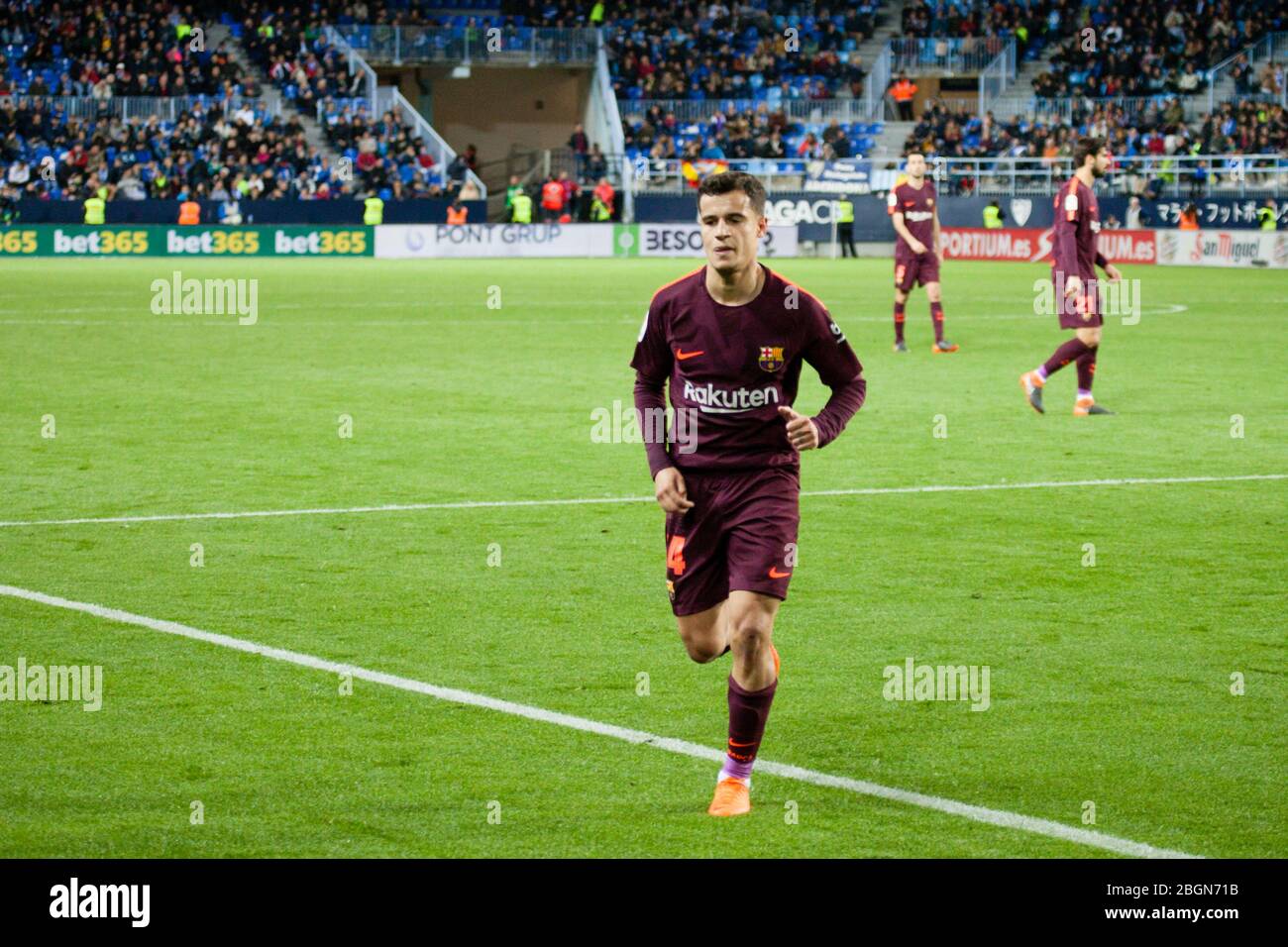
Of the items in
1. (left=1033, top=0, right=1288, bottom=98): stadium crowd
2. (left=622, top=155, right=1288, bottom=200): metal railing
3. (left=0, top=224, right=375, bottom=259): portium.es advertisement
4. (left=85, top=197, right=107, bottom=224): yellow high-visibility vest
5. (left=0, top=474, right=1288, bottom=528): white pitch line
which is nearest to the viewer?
(left=0, top=474, right=1288, bottom=528): white pitch line

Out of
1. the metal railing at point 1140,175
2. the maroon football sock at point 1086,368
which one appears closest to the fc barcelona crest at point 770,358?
the maroon football sock at point 1086,368

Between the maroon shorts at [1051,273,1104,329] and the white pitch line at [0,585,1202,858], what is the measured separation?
29.2ft

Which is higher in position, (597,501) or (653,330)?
(653,330)

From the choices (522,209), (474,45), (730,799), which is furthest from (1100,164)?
(474,45)

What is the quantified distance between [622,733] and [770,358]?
1.40 metres

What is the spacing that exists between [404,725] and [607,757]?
0.80 m

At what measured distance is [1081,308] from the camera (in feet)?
48.1

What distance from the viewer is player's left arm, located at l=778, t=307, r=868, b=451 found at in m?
5.56

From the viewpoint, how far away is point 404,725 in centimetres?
630

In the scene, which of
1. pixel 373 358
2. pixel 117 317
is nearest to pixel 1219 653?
pixel 373 358

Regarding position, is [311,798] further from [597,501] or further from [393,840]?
[597,501]

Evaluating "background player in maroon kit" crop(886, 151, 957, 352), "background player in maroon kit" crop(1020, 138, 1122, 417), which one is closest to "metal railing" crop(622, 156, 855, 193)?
"background player in maroon kit" crop(886, 151, 957, 352)

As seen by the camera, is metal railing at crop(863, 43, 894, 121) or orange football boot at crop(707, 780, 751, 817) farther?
metal railing at crop(863, 43, 894, 121)

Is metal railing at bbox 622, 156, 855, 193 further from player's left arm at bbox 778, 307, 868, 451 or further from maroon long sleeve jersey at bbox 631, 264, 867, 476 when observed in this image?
maroon long sleeve jersey at bbox 631, 264, 867, 476
